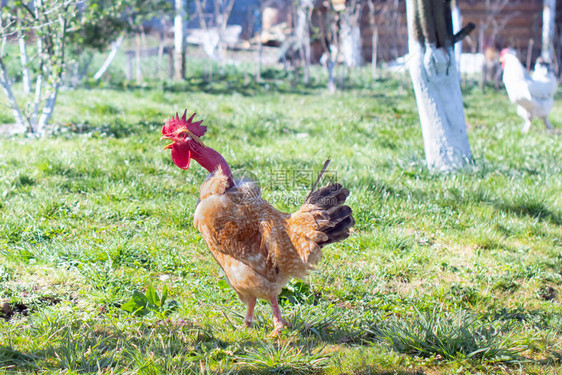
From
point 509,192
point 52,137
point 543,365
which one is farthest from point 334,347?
point 52,137

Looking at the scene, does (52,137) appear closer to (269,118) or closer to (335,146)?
(269,118)

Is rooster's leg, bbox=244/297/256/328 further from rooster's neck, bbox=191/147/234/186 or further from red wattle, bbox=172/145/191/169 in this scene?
red wattle, bbox=172/145/191/169

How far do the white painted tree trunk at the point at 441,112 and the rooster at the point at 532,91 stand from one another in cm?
309

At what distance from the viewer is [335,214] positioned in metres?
2.66

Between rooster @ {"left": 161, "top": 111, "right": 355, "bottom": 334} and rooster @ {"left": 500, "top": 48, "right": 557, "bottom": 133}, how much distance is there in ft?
21.9

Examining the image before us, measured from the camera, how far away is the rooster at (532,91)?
822cm

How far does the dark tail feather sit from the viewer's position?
2637 mm

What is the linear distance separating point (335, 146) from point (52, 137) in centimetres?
389

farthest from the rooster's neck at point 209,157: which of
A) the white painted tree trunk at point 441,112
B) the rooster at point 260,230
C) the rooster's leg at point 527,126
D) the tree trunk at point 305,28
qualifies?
the tree trunk at point 305,28

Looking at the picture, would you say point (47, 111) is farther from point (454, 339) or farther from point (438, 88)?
point (454, 339)

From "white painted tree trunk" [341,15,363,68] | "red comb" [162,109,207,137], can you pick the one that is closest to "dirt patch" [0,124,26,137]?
"red comb" [162,109,207,137]

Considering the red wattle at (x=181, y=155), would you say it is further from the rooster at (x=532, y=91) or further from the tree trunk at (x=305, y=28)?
the tree trunk at (x=305, y=28)

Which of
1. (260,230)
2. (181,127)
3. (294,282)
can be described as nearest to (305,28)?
(294,282)

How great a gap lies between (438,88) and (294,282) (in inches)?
131
